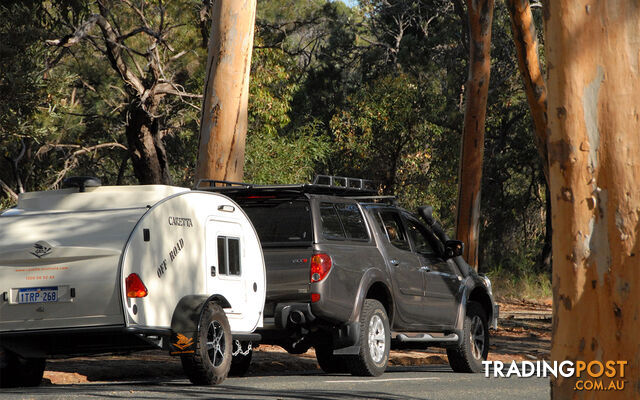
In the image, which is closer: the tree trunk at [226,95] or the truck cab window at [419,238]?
the truck cab window at [419,238]

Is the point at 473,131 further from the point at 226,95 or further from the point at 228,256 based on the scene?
the point at 228,256

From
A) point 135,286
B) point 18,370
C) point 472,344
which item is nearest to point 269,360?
point 472,344

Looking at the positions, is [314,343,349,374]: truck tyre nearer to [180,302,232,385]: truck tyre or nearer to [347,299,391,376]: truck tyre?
[347,299,391,376]: truck tyre

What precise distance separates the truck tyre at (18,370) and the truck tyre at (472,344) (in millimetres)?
5006

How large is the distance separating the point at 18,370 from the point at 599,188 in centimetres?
646

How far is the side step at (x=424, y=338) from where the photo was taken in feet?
37.5

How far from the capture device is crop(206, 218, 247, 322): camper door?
32.1 feet

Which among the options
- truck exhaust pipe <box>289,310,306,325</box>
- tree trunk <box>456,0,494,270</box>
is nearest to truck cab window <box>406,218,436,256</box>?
truck exhaust pipe <box>289,310,306,325</box>

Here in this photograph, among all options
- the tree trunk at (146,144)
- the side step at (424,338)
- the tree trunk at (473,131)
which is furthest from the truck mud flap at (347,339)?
the tree trunk at (146,144)

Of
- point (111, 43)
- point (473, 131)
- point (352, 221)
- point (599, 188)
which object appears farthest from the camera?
point (111, 43)

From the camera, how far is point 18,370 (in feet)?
31.2

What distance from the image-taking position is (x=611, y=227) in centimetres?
477

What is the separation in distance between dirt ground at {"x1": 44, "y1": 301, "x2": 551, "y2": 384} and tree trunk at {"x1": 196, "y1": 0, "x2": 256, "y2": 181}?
8.31ft

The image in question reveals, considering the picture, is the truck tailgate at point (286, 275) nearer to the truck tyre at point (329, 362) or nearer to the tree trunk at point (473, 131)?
the truck tyre at point (329, 362)
